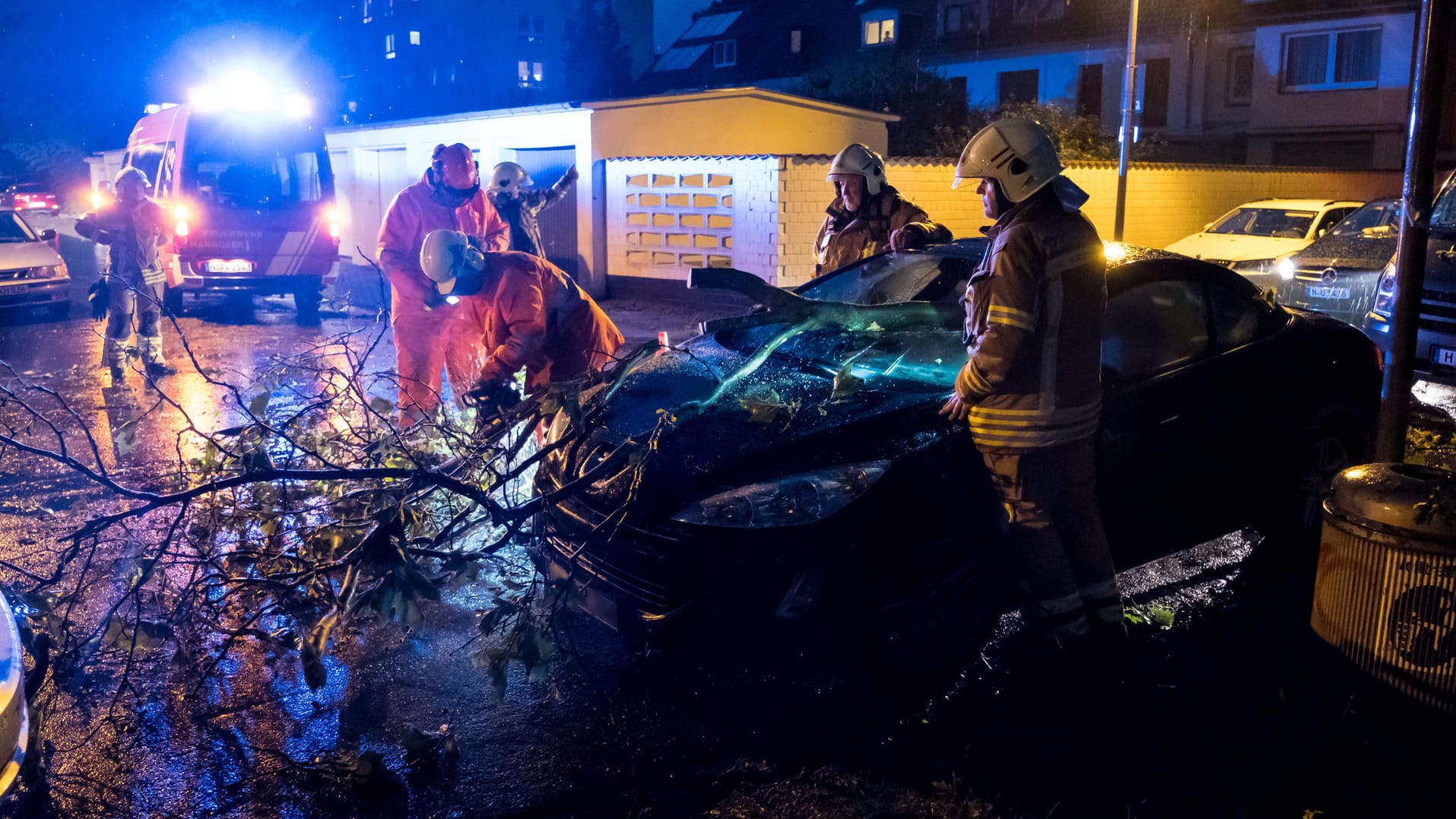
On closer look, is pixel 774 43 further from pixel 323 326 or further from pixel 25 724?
pixel 25 724

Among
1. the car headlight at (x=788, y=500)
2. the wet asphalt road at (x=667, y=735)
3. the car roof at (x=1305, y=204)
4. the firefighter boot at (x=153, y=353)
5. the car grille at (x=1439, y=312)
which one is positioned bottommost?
the wet asphalt road at (x=667, y=735)

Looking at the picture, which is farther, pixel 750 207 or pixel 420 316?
pixel 750 207

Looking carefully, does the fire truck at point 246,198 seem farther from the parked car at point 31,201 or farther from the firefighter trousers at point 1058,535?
the parked car at point 31,201

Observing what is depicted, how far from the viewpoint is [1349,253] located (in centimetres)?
1109

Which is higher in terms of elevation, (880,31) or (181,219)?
(880,31)

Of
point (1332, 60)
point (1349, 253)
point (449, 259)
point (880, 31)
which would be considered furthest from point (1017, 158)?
point (880, 31)

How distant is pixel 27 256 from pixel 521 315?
38.7ft

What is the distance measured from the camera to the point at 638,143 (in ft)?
56.7

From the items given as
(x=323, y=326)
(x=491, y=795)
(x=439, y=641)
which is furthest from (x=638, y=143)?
(x=491, y=795)

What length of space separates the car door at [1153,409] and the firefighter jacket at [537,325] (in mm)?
2361

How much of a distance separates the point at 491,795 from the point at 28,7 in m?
48.9

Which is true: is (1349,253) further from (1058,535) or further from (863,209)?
(1058,535)

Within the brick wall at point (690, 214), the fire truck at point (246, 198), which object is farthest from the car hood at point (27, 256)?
the brick wall at point (690, 214)

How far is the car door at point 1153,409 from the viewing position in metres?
4.10
